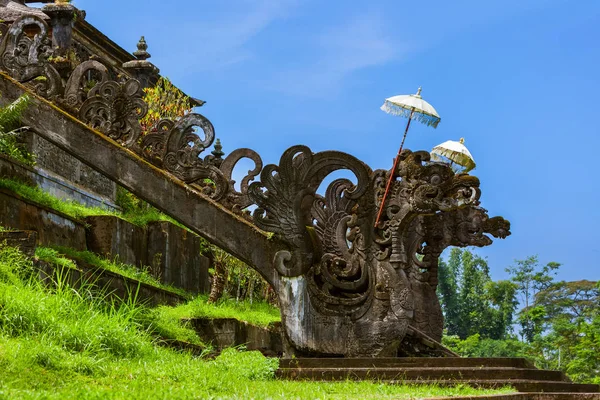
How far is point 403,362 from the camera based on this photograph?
900cm

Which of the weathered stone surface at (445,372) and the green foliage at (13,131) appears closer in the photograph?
the weathered stone surface at (445,372)

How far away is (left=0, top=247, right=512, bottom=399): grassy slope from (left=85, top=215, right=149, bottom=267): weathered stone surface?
3.69 m

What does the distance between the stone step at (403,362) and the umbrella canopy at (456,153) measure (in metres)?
4.76

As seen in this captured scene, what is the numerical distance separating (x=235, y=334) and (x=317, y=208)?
3048 mm

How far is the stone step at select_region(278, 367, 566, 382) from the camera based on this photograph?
27.1 feet

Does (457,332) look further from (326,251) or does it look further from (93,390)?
(93,390)

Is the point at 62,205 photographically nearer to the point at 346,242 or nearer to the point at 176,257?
the point at 176,257

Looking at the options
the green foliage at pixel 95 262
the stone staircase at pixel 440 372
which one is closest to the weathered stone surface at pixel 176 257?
the green foliage at pixel 95 262

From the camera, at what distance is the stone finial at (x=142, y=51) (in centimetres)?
1927

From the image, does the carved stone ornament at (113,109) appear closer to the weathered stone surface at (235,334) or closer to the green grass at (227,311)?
the green grass at (227,311)

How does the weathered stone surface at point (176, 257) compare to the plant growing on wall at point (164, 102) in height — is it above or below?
below

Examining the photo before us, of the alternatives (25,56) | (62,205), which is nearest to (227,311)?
(62,205)

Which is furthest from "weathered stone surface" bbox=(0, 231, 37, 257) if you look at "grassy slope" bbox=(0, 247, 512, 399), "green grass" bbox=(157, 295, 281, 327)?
"green grass" bbox=(157, 295, 281, 327)

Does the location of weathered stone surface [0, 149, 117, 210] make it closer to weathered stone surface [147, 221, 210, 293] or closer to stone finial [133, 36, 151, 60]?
weathered stone surface [147, 221, 210, 293]
